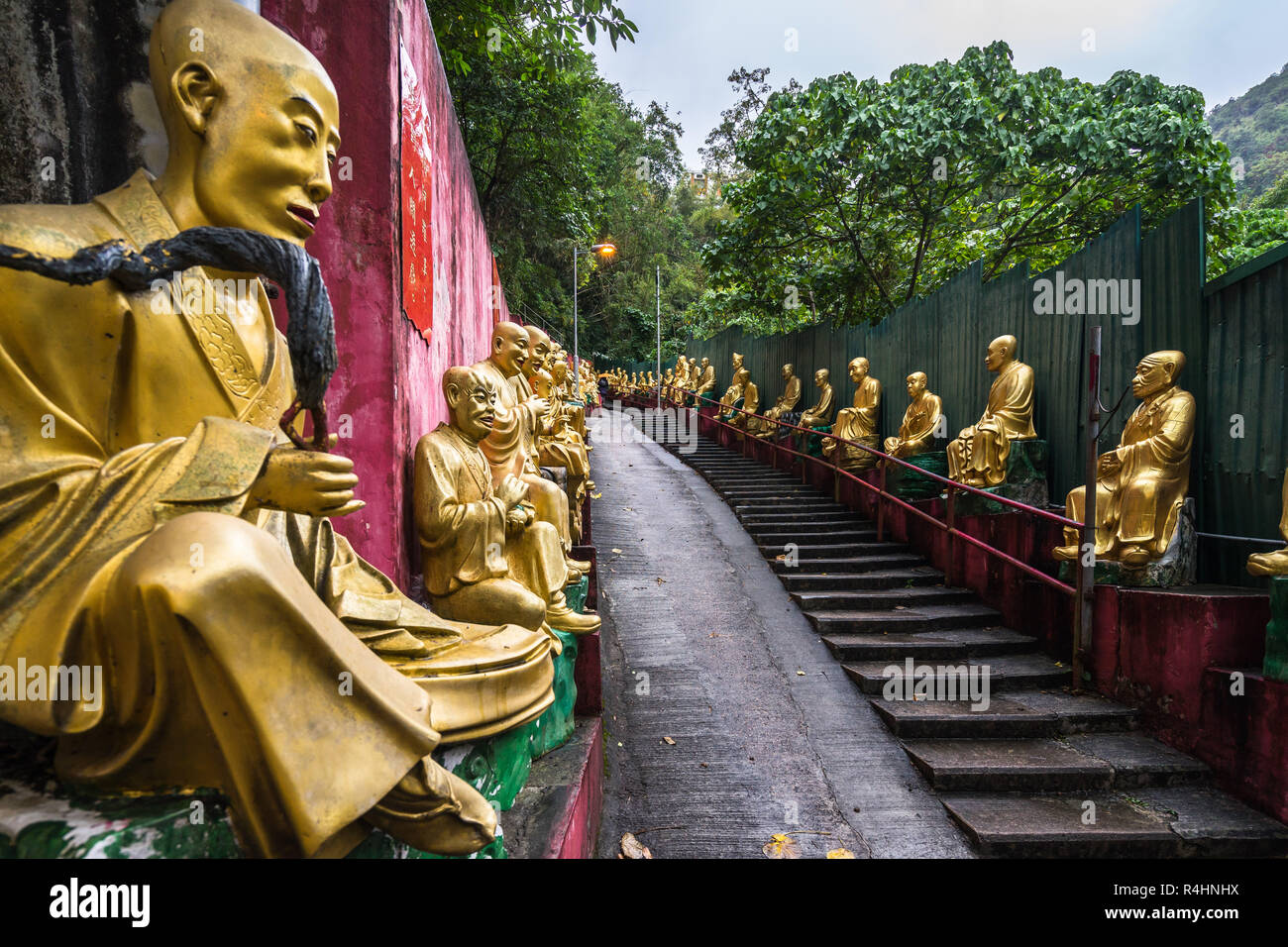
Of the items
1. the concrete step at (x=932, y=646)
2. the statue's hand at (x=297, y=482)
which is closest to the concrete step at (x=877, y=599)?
the concrete step at (x=932, y=646)

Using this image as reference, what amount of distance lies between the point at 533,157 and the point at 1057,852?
38.4ft

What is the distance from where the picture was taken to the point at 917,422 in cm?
899

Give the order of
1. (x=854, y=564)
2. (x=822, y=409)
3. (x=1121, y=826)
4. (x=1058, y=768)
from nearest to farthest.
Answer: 1. (x=1121, y=826)
2. (x=1058, y=768)
3. (x=854, y=564)
4. (x=822, y=409)

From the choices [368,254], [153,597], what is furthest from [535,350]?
[153,597]

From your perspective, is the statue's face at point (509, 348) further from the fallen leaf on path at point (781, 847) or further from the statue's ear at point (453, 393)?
the fallen leaf on path at point (781, 847)

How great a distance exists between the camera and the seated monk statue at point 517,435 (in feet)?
12.4

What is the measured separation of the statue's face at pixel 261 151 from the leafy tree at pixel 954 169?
9755mm

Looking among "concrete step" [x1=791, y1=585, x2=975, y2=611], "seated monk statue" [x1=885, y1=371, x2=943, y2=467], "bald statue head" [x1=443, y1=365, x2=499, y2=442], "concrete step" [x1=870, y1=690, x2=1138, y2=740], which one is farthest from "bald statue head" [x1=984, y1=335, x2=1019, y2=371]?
"bald statue head" [x1=443, y1=365, x2=499, y2=442]

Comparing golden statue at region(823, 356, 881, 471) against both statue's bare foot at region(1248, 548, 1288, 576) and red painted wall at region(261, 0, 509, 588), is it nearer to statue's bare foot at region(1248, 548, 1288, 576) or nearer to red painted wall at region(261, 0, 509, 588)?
statue's bare foot at region(1248, 548, 1288, 576)

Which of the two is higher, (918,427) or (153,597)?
(918,427)

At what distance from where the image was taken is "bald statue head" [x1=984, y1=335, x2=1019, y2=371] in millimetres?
7383

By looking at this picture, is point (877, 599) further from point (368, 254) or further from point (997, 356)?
point (368, 254)

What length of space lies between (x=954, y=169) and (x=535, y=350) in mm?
8488

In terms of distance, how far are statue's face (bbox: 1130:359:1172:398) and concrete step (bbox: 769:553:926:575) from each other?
3.00 meters
